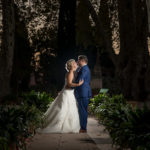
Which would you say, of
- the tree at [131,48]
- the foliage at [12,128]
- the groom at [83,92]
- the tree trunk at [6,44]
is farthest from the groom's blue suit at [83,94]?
the tree trunk at [6,44]

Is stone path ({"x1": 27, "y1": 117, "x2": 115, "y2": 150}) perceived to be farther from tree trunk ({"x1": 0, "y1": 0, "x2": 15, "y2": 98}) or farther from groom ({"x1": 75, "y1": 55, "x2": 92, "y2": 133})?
tree trunk ({"x1": 0, "y1": 0, "x2": 15, "y2": 98})

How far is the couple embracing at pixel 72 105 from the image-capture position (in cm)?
1380

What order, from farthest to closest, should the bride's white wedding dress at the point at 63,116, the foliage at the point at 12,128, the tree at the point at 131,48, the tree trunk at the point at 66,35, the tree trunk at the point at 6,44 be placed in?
the tree trunk at the point at 66,35
the tree at the point at 131,48
the tree trunk at the point at 6,44
the bride's white wedding dress at the point at 63,116
the foliage at the point at 12,128

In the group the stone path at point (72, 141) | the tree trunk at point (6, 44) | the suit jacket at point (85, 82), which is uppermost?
the tree trunk at point (6, 44)

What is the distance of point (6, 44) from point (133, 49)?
634cm

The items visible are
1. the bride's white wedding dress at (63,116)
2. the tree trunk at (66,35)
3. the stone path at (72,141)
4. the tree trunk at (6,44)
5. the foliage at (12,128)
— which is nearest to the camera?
the foliage at (12,128)

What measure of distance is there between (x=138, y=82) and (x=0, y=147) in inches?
604

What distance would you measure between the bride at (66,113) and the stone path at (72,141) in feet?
1.82

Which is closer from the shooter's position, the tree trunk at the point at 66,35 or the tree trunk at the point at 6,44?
the tree trunk at the point at 6,44

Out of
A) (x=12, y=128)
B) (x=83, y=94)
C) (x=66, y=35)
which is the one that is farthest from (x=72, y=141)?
(x=66, y=35)

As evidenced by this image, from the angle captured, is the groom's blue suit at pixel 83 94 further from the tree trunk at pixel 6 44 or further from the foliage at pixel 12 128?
the tree trunk at pixel 6 44

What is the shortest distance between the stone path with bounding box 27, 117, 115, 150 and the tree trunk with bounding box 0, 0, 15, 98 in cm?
884

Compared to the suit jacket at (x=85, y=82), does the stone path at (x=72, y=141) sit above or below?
below

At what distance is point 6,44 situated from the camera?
69.7ft
